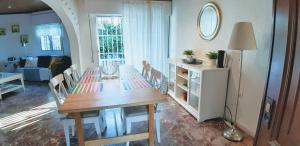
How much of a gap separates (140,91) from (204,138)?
3.78ft

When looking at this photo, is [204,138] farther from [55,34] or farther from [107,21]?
[55,34]

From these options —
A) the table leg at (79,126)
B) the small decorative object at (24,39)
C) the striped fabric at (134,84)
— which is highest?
the small decorative object at (24,39)

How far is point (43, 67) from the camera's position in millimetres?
5758

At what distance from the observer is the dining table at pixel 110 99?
5.59 ft

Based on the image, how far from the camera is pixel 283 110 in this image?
0.64 m

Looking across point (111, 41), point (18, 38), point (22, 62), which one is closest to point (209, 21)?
point (111, 41)

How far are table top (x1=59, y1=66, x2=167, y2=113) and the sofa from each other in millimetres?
3440

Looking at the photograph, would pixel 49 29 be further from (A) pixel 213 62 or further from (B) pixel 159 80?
(A) pixel 213 62

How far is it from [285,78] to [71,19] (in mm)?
3856

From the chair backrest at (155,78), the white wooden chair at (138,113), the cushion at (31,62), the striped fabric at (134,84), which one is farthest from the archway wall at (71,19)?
the cushion at (31,62)

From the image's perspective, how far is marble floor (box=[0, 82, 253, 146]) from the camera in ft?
7.73

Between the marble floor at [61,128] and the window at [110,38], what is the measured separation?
5.46ft

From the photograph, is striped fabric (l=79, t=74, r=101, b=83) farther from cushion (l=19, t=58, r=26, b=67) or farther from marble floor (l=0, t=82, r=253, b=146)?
cushion (l=19, t=58, r=26, b=67)

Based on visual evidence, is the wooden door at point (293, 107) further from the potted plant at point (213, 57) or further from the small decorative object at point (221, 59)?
the potted plant at point (213, 57)
